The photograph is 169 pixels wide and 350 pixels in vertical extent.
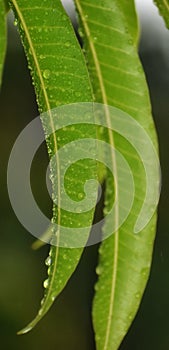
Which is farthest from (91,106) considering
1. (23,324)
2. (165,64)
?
(165,64)

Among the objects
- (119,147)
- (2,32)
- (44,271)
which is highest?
(2,32)

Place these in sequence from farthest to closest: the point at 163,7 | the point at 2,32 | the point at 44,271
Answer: the point at 44,271 < the point at 163,7 < the point at 2,32

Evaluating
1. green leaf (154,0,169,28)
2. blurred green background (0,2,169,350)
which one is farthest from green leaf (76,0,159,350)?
blurred green background (0,2,169,350)

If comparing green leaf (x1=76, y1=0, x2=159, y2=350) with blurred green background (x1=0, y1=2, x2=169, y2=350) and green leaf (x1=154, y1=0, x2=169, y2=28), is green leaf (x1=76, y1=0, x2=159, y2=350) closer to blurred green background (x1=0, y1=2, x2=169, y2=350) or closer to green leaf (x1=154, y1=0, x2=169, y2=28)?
green leaf (x1=154, y1=0, x2=169, y2=28)

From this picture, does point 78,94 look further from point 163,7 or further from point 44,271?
point 44,271

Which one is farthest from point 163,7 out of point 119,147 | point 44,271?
point 44,271

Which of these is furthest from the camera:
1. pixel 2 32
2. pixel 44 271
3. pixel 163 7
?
pixel 44 271

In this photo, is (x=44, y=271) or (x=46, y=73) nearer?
(x=46, y=73)
